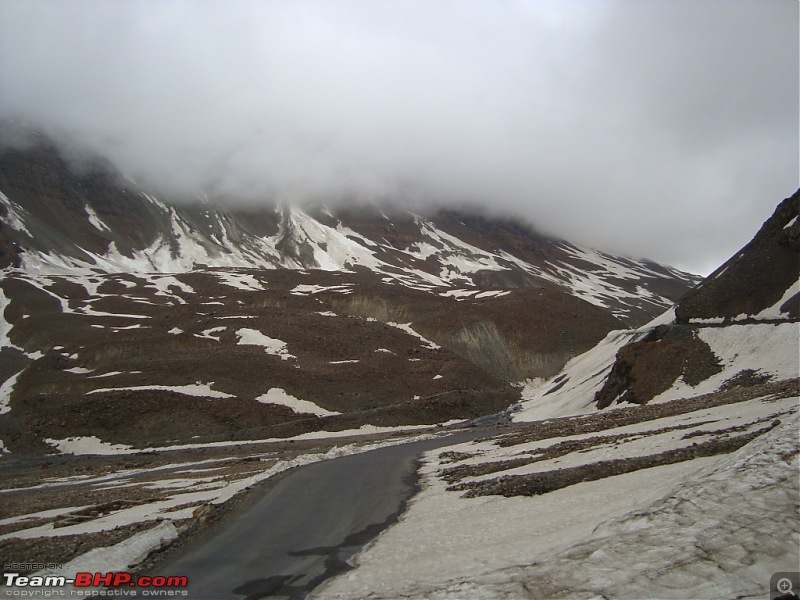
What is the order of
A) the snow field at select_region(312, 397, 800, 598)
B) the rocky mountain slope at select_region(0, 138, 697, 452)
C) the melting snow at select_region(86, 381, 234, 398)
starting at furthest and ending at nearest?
the melting snow at select_region(86, 381, 234, 398) → the rocky mountain slope at select_region(0, 138, 697, 452) → the snow field at select_region(312, 397, 800, 598)

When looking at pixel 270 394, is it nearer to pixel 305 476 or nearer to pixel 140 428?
pixel 140 428

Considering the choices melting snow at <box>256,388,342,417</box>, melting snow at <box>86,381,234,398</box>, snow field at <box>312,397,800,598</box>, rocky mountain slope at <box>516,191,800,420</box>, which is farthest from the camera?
melting snow at <box>256,388,342,417</box>

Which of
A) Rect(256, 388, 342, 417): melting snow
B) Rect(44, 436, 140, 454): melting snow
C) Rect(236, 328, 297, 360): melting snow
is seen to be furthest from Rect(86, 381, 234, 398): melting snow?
Rect(236, 328, 297, 360): melting snow

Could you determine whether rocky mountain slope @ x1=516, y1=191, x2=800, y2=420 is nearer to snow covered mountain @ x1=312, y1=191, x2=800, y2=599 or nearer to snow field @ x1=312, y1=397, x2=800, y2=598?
snow covered mountain @ x1=312, y1=191, x2=800, y2=599

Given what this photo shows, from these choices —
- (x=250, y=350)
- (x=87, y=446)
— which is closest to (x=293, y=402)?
(x=250, y=350)

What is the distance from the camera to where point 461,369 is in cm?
8288

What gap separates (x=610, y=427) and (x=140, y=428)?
49.0 meters

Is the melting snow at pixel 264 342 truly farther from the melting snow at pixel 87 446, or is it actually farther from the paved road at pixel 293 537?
the paved road at pixel 293 537

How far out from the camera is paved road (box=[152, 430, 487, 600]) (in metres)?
11.4

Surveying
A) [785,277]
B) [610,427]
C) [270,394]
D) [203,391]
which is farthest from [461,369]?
[610,427]

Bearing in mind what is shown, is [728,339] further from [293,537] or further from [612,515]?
[293,537]

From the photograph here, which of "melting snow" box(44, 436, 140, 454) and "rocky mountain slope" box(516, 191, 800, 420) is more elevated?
"rocky mountain slope" box(516, 191, 800, 420)

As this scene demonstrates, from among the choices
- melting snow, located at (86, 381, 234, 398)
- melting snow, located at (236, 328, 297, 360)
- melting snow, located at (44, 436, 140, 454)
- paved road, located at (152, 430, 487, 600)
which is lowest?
melting snow, located at (44, 436, 140, 454)

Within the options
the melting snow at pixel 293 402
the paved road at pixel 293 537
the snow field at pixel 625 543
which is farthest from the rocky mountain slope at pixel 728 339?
the snow field at pixel 625 543
